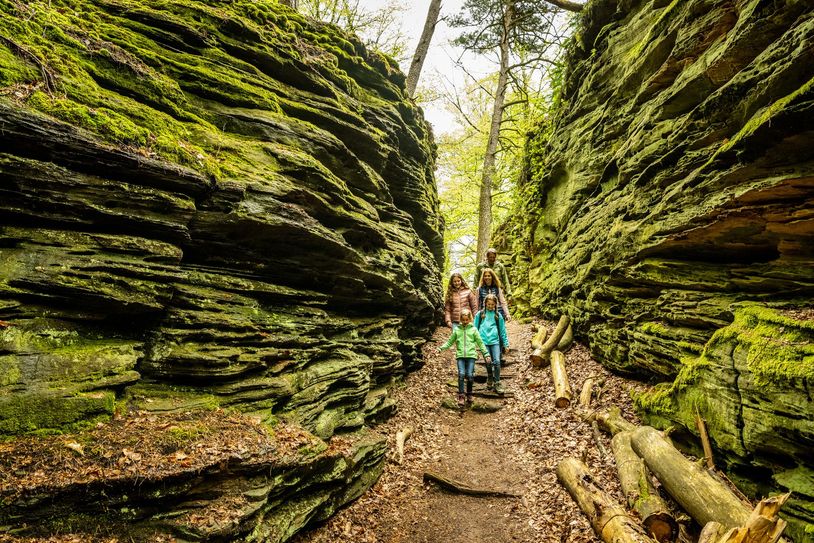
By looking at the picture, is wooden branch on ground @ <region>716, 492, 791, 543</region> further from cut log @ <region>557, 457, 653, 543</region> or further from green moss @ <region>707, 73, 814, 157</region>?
green moss @ <region>707, 73, 814, 157</region>

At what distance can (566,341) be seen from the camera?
1137 cm

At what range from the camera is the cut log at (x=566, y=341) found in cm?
1130

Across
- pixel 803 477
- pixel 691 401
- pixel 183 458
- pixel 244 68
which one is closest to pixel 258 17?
pixel 244 68

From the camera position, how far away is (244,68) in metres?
8.34

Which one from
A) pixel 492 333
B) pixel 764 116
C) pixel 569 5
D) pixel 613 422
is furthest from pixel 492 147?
pixel 613 422

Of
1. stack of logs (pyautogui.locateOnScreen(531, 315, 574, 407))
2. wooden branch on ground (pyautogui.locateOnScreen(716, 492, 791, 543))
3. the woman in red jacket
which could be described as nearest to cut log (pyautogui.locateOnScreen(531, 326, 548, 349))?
stack of logs (pyautogui.locateOnScreen(531, 315, 574, 407))

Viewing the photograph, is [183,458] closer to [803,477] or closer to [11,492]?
[11,492]

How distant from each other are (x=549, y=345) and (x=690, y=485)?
6640 mm

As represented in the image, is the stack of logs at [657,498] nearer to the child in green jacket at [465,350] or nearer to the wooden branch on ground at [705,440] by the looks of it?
the wooden branch on ground at [705,440]

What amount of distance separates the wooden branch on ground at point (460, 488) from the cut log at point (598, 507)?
1.06m

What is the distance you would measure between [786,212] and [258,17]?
11.7 meters

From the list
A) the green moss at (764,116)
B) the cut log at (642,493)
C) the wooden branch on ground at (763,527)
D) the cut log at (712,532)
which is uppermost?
the green moss at (764,116)

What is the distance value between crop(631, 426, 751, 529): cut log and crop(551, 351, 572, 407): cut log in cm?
258

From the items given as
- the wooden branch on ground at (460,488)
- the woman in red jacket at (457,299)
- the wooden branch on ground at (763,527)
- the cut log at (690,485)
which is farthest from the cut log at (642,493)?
the woman in red jacket at (457,299)
